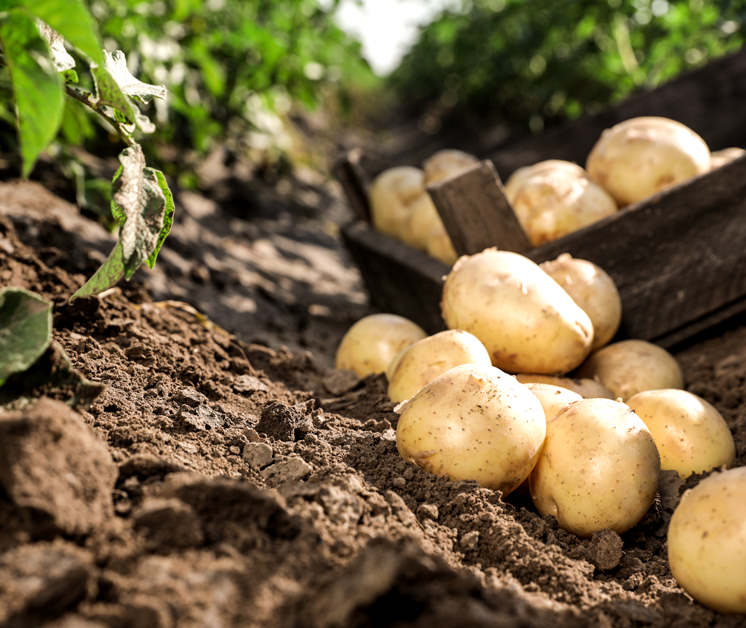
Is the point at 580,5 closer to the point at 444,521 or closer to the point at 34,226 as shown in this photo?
the point at 34,226

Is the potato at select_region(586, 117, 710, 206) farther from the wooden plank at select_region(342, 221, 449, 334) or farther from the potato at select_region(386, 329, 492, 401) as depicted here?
the potato at select_region(386, 329, 492, 401)

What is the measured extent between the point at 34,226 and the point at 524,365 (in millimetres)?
1919

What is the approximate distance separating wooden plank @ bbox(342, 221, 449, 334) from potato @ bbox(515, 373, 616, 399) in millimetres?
575

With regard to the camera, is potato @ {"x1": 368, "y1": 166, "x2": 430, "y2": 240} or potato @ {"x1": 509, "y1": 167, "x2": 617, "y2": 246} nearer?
potato @ {"x1": 509, "y1": 167, "x2": 617, "y2": 246}

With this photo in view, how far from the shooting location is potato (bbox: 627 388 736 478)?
2041 millimetres

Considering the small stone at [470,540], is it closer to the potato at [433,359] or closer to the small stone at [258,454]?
the small stone at [258,454]

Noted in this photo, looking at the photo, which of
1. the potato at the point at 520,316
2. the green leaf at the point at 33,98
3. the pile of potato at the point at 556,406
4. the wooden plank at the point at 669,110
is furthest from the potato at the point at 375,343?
the wooden plank at the point at 669,110

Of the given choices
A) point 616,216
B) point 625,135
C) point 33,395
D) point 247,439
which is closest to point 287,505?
point 247,439

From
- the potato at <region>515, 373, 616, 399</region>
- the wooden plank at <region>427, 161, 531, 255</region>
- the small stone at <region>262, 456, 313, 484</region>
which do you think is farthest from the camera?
the wooden plank at <region>427, 161, 531, 255</region>

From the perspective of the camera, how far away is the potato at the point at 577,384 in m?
2.30

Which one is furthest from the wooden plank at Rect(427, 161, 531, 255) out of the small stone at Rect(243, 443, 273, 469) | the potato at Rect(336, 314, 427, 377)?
the small stone at Rect(243, 443, 273, 469)

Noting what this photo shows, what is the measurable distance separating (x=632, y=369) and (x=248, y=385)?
1.24 metres

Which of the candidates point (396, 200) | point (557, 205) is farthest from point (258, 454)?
point (396, 200)

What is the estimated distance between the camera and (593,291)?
2.49 m
